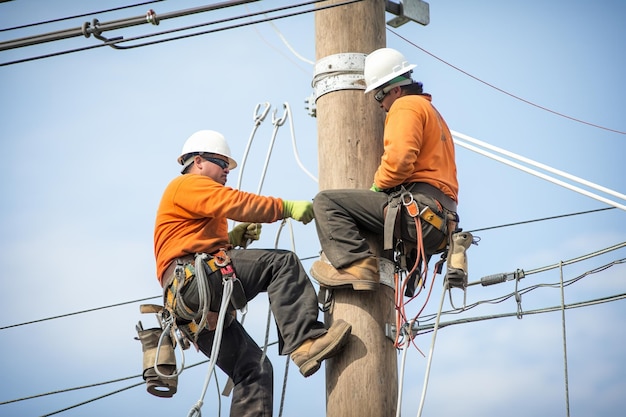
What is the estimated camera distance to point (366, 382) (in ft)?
20.0

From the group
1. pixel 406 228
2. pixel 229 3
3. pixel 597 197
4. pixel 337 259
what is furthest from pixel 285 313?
pixel 597 197

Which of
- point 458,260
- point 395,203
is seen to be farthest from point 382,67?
point 458,260

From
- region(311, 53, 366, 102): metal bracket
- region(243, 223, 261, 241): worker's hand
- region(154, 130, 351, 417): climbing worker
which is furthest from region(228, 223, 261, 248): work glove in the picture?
region(311, 53, 366, 102): metal bracket

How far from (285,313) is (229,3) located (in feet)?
6.39

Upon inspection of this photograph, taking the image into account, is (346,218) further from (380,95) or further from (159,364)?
(159,364)

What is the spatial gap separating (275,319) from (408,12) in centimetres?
221

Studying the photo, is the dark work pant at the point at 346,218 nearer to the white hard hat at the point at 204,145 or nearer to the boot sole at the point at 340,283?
the boot sole at the point at 340,283

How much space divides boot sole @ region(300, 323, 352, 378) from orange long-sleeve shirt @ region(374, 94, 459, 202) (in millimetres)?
875

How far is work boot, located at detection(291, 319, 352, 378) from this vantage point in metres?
6.08

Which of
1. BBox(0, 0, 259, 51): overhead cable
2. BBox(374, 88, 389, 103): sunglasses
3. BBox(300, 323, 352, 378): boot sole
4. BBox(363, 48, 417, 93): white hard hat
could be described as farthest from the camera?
BBox(0, 0, 259, 51): overhead cable

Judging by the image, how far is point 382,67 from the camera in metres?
6.39

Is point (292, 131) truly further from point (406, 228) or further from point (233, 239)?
point (406, 228)

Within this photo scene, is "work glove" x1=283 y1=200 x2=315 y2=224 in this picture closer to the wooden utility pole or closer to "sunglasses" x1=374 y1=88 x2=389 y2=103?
the wooden utility pole

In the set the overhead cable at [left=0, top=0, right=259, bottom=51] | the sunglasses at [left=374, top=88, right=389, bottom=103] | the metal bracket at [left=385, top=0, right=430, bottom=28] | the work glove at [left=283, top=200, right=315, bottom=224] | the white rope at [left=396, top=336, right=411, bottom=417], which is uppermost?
the metal bracket at [left=385, top=0, right=430, bottom=28]
